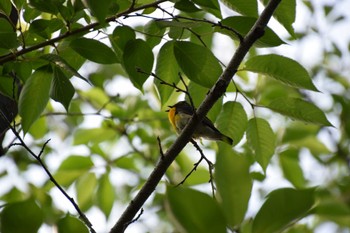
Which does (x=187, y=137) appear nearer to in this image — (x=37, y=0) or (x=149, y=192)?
(x=149, y=192)

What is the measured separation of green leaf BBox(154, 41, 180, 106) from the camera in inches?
68.1

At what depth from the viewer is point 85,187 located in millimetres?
3111

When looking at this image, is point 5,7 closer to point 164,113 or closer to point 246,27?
point 246,27

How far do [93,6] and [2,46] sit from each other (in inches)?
13.5

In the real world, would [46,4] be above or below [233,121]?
above

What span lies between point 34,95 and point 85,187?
1654 mm

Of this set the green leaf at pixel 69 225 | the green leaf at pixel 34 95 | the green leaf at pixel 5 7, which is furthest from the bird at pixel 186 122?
the green leaf at pixel 69 225

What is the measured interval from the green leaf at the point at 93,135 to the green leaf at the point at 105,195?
12.9 inches

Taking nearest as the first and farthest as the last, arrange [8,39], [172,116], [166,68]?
[8,39]
[166,68]
[172,116]

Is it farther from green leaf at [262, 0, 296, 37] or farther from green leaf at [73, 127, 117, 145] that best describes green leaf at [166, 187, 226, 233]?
green leaf at [73, 127, 117, 145]

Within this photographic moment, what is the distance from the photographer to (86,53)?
1544 mm

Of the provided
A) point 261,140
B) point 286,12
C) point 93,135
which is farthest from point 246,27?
point 93,135

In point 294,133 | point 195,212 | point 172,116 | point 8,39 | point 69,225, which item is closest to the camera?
point 195,212

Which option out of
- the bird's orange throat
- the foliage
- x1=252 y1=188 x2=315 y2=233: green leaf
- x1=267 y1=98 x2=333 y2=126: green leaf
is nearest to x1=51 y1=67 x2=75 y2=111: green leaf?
the foliage
